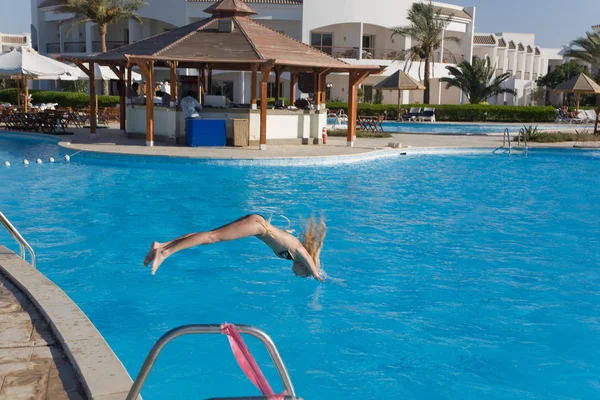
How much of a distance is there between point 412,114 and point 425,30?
26.0ft

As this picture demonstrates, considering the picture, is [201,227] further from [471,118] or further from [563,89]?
[471,118]

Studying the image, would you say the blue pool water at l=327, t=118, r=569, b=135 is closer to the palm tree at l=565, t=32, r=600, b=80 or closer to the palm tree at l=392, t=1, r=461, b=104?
the palm tree at l=392, t=1, r=461, b=104

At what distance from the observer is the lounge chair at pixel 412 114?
3688 cm

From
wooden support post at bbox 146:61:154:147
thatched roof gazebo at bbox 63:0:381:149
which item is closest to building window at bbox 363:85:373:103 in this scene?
thatched roof gazebo at bbox 63:0:381:149

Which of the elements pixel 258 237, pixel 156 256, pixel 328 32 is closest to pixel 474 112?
pixel 328 32

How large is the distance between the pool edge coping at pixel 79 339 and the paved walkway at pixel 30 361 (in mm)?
58

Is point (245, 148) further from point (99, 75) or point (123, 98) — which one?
point (99, 75)

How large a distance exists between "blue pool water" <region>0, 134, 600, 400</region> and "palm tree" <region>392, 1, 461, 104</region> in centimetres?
2866

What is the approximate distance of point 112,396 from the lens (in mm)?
3654

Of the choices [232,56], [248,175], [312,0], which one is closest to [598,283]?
[248,175]

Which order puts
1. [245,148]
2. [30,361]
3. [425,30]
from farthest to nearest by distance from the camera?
[425,30] < [245,148] < [30,361]

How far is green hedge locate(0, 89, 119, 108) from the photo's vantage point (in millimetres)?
35719

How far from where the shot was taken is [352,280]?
851 cm

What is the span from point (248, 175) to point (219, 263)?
6763 millimetres
